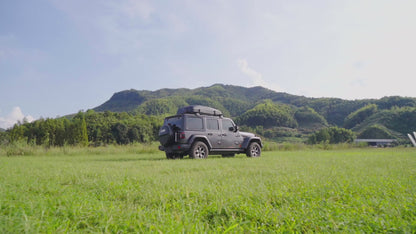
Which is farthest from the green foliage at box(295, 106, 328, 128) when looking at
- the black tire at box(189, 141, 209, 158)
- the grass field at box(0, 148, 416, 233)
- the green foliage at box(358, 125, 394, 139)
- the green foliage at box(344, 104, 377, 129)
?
the grass field at box(0, 148, 416, 233)

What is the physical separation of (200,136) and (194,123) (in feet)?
2.12

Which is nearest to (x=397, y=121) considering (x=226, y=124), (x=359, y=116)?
(x=359, y=116)

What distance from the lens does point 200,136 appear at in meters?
10.1

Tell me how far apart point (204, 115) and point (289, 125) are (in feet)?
444

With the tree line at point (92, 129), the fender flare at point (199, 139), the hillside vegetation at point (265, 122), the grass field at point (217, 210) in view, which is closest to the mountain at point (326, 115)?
the hillside vegetation at point (265, 122)

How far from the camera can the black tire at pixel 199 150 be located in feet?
32.2

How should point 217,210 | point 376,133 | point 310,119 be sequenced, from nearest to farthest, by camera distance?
point 217,210
point 376,133
point 310,119

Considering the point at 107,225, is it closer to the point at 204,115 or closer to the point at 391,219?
the point at 391,219

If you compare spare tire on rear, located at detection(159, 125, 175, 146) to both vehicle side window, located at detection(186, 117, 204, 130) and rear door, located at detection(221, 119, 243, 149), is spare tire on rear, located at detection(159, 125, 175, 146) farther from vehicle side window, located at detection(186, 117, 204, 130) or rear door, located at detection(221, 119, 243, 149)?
rear door, located at detection(221, 119, 243, 149)

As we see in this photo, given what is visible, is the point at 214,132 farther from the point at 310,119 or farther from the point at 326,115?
the point at 326,115

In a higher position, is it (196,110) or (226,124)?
(196,110)

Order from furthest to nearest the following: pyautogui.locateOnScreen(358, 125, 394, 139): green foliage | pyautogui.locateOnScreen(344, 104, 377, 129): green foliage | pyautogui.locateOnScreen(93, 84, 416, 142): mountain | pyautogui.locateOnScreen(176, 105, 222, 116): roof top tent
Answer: pyautogui.locateOnScreen(344, 104, 377, 129): green foliage → pyautogui.locateOnScreen(93, 84, 416, 142): mountain → pyautogui.locateOnScreen(358, 125, 394, 139): green foliage → pyautogui.locateOnScreen(176, 105, 222, 116): roof top tent

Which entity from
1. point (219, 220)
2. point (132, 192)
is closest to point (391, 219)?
point (219, 220)

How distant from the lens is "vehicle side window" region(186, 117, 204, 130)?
33.5ft
